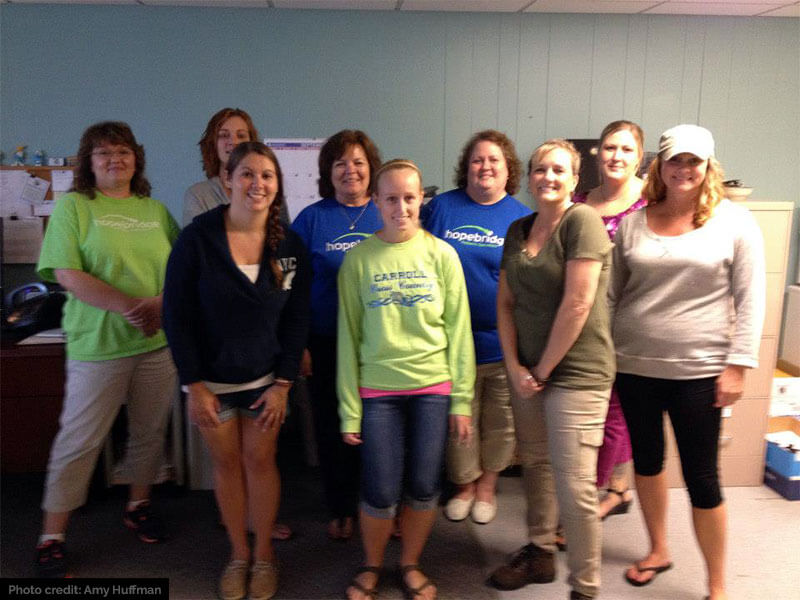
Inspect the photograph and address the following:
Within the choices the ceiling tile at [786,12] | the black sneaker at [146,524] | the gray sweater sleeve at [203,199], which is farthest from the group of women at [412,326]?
the ceiling tile at [786,12]

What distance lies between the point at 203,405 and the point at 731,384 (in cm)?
154

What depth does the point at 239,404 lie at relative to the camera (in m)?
1.94

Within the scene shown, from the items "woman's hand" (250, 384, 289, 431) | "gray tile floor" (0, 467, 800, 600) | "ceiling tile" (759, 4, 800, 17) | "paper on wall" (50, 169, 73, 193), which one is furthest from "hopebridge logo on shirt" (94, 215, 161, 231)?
"ceiling tile" (759, 4, 800, 17)

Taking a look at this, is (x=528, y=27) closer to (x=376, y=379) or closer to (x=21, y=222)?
(x=376, y=379)

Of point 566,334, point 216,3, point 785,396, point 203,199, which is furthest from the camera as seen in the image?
point 216,3

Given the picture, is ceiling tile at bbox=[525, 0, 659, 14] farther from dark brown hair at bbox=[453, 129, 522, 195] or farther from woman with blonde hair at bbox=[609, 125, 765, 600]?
woman with blonde hair at bbox=[609, 125, 765, 600]

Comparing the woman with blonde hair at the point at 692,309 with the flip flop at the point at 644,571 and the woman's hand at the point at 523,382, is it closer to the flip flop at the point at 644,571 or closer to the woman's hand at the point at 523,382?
the flip flop at the point at 644,571

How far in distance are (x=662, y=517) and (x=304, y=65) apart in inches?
109

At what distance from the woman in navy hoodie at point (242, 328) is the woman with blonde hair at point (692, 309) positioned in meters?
1.04

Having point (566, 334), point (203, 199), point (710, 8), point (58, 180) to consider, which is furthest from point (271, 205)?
point (710, 8)

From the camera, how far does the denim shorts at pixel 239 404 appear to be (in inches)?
75.1

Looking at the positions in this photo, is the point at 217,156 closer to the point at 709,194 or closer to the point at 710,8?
the point at 709,194

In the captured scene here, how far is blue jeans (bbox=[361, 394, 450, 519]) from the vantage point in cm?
186

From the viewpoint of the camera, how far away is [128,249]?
2117mm
